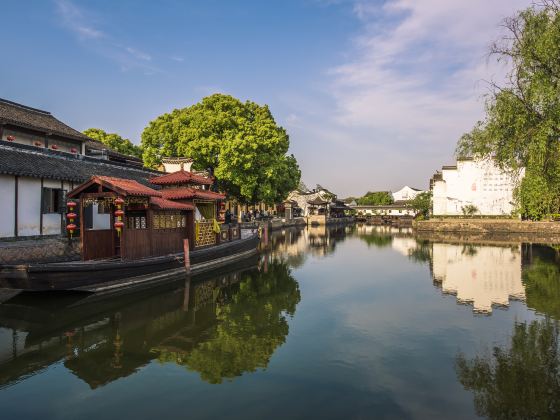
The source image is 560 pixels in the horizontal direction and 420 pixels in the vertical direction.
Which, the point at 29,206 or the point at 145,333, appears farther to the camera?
the point at 29,206

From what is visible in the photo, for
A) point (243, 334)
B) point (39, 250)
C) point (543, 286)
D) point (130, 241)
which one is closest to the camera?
point (243, 334)

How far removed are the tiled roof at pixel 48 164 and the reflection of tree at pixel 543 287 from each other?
1824cm

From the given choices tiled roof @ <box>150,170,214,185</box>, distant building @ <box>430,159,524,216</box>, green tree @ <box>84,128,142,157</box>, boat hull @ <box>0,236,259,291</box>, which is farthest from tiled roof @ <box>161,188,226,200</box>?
distant building @ <box>430,159,524,216</box>

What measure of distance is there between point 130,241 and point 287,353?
8522 millimetres

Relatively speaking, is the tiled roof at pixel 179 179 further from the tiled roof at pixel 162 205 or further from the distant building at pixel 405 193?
the distant building at pixel 405 193

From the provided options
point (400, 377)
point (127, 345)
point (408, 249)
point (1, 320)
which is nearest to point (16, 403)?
point (127, 345)

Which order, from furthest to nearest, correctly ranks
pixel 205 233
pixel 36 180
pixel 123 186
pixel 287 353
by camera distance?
A: pixel 205 233, pixel 36 180, pixel 123 186, pixel 287 353

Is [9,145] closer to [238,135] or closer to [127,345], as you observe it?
[127,345]

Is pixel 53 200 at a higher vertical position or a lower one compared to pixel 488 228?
higher

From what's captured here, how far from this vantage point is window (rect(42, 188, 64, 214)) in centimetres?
1652

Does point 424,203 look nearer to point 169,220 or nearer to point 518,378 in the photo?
point 169,220

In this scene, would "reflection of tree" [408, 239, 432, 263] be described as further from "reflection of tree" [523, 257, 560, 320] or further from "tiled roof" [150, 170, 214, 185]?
"tiled roof" [150, 170, 214, 185]

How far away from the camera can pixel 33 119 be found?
23.9 m

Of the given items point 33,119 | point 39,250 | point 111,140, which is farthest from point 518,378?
point 111,140
